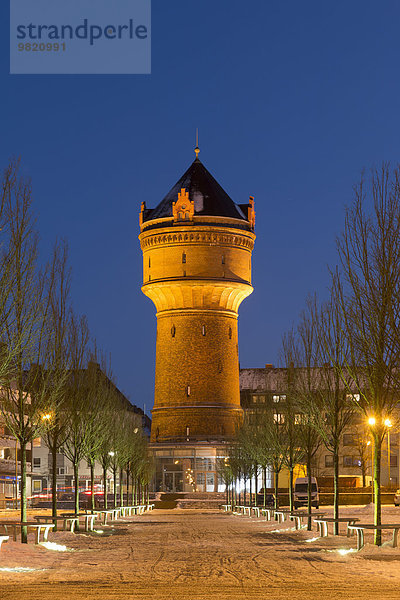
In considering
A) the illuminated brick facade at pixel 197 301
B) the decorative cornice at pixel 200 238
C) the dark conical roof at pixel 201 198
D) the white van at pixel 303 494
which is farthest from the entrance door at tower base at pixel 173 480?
the white van at pixel 303 494

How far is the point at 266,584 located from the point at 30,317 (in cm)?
1241

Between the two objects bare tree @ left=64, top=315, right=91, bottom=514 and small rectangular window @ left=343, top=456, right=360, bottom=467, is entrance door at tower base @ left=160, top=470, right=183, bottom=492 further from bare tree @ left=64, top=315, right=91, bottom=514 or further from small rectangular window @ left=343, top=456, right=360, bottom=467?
bare tree @ left=64, top=315, right=91, bottom=514

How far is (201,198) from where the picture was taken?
326ft

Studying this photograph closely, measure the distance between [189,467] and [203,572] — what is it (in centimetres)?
7881

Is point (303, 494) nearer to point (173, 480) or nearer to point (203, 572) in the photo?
point (173, 480)

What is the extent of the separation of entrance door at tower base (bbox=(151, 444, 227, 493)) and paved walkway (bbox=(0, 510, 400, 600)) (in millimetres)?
65598

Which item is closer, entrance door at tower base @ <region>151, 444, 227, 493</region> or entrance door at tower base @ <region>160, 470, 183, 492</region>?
entrance door at tower base @ <region>151, 444, 227, 493</region>

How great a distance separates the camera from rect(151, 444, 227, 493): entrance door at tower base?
324 ft

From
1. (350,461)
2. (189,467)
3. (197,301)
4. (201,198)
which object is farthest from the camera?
(350,461)

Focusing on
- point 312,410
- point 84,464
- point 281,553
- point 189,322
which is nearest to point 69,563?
point 281,553

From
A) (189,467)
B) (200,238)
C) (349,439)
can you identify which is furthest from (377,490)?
(349,439)

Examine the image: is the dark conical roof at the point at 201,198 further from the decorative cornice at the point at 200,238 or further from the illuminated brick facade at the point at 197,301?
the decorative cornice at the point at 200,238

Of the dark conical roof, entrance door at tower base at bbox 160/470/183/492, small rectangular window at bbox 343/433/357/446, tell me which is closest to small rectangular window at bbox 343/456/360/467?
small rectangular window at bbox 343/433/357/446

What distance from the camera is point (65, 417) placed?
39688mm
